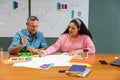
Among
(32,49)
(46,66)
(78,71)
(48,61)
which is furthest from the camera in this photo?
(32,49)

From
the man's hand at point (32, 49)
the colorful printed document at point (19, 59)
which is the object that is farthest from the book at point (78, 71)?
the man's hand at point (32, 49)

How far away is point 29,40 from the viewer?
334 centimetres

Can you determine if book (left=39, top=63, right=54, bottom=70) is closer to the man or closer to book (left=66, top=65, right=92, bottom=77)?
book (left=66, top=65, right=92, bottom=77)

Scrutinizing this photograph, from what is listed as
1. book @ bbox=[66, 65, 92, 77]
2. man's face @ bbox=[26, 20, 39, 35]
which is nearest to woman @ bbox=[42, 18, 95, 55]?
man's face @ bbox=[26, 20, 39, 35]

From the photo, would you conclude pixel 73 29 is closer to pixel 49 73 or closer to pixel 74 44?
pixel 74 44

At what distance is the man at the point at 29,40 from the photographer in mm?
3021

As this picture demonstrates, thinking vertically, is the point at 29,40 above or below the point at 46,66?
above

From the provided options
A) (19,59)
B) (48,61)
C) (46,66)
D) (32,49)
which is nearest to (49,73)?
(46,66)

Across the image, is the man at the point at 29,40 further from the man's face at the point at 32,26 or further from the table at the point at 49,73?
the table at the point at 49,73

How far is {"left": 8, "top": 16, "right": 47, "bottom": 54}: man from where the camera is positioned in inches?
119

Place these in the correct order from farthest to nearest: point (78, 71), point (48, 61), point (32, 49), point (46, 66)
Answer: point (32, 49), point (48, 61), point (46, 66), point (78, 71)

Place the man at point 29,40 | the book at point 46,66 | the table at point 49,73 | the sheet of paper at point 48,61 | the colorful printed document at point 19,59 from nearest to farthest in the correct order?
1. the table at point 49,73
2. the book at point 46,66
3. the sheet of paper at point 48,61
4. the colorful printed document at point 19,59
5. the man at point 29,40

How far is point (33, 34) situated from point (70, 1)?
135 centimetres

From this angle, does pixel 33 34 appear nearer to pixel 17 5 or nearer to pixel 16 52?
pixel 16 52
